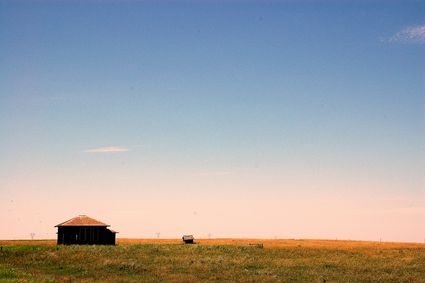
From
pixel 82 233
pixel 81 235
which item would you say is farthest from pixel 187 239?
pixel 81 235

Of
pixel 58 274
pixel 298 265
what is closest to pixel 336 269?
pixel 298 265

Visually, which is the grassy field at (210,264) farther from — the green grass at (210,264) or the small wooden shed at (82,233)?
the small wooden shed at (82,233)

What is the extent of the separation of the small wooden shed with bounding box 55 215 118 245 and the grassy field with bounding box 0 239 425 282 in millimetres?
12014

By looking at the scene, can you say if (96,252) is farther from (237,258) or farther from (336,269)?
(336,269)

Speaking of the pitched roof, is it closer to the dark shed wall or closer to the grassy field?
the dark shed wall

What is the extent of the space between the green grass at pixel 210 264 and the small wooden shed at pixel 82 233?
1102 centimetres

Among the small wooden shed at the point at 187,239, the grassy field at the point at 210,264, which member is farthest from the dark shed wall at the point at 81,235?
the small wooden shed at the point at 187,239

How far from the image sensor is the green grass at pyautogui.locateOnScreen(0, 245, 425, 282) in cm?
3809

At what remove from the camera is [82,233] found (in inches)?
2729

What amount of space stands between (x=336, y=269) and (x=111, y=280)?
20.3 metres

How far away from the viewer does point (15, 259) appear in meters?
49.7

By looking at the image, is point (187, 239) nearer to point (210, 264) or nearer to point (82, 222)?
point (82, 222)

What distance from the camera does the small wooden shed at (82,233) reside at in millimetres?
69062

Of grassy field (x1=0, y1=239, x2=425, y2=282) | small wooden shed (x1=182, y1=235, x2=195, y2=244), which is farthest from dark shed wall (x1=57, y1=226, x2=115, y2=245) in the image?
small wooden shed (x1=182, y1=235, x2=195, y2=244)
